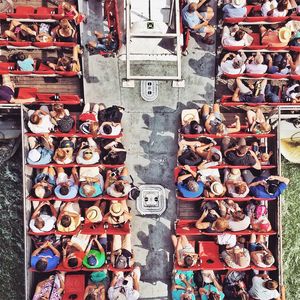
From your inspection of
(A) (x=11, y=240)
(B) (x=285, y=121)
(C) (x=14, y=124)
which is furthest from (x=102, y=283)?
(B) (x=285, y=121)

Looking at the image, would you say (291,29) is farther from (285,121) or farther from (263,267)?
(263,267)

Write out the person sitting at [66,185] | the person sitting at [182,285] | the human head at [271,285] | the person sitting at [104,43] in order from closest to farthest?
the human head at [271,285] < the person sitting at [66,185] < the person sitting at [182,285] < the person sitting at [104,43]

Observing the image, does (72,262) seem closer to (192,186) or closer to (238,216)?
(192,186)

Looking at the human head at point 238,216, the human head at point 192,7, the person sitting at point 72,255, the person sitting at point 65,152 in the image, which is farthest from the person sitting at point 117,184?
the human head at point 192,7

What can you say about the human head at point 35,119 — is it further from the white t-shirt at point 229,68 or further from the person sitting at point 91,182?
the white t-shirt at point 229,68

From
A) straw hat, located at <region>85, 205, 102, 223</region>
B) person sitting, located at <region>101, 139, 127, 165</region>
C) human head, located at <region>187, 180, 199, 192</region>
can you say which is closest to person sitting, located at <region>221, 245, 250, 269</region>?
human head, located at <region>187, 180, 199, 192</region>

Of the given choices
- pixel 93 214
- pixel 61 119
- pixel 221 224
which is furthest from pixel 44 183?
pixel 221 224
